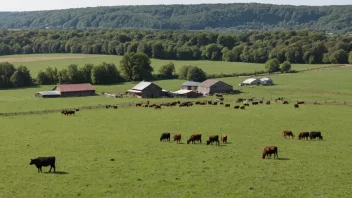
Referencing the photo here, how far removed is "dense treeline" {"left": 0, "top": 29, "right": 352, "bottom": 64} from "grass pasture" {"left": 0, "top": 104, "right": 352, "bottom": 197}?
85.9 m

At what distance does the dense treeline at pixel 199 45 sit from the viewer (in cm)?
13175

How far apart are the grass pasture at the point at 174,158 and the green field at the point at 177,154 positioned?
0.17ft

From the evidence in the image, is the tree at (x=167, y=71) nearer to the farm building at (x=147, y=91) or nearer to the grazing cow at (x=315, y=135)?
the farm building at (x=147, y=91)

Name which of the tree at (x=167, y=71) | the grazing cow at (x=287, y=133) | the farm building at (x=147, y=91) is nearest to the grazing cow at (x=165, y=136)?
the grazing cow at (x=287, y=133)

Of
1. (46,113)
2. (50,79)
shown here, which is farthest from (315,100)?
(50,79)

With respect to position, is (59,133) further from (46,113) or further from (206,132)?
(46,113)

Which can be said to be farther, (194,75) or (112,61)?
(112,61)

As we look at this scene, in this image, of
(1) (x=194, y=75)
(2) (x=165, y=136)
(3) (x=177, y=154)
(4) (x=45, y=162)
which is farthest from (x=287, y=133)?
(1) (x=194, y=75)

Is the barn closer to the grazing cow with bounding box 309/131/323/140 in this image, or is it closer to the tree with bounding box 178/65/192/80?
the tree with bounding box 178/65/192/80

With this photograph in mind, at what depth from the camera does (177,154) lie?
1195 inches

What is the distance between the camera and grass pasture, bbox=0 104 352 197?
22.8 m

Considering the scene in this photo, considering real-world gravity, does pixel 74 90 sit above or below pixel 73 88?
below

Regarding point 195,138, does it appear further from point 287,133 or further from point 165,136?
point 287,133

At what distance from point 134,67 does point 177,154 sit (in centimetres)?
6699
